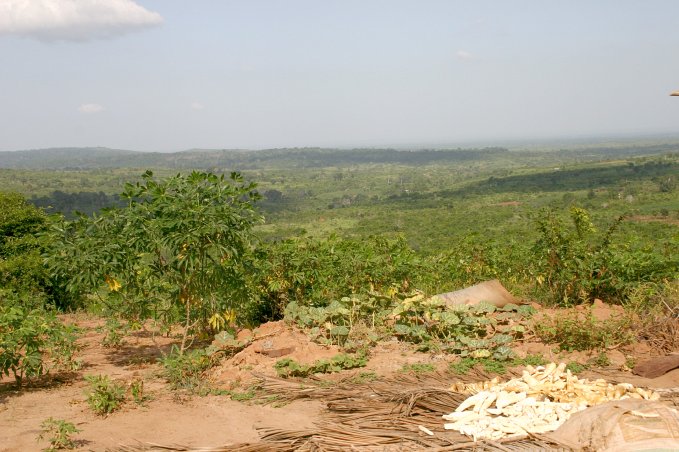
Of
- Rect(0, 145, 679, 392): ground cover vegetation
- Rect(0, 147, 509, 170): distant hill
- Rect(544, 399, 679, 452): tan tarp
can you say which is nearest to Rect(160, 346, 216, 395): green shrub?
Rect(0, 145, 679, 392): ground cover vegetation

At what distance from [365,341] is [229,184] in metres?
2.23

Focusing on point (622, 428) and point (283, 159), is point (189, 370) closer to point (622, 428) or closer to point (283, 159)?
point (622, 428)

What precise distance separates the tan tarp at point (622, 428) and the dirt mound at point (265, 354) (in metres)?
2.95

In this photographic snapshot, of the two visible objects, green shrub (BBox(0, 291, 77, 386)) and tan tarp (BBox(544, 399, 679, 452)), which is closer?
tan tarp (BBox(544, 399, 679, 452))

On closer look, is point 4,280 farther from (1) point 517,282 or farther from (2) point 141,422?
(1) point 517,282

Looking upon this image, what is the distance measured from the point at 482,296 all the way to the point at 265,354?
299 cm

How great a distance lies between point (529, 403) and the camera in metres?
4.11

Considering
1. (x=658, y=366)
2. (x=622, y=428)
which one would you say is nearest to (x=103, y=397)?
(x=622, y=428)

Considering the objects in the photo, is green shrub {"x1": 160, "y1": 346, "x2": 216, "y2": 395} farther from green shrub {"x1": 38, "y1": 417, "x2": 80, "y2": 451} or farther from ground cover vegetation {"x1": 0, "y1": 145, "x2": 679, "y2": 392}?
green shrub {"x1": 38, "y1": 417, "x2": 80, "y2": 451}

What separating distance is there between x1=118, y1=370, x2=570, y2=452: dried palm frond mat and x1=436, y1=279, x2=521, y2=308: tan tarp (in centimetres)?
207

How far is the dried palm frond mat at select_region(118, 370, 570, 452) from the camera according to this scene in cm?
377

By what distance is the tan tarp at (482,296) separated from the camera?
750cm

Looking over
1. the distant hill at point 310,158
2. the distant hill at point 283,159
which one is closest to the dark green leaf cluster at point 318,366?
the distant hill at point 283,159

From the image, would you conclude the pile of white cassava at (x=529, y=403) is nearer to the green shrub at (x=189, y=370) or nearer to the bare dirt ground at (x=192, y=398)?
the bare dirt ground at (x=192, y=398)
